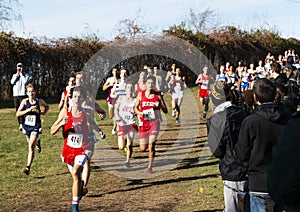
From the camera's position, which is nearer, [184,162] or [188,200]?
[188,200]

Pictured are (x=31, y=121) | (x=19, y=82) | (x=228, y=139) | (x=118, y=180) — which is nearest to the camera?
(x=228, y=139)

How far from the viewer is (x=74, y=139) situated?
7422 millimetres

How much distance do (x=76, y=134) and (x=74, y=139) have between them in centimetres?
9

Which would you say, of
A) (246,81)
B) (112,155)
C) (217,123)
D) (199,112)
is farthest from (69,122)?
(246,81)

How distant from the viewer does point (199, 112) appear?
67.0ft

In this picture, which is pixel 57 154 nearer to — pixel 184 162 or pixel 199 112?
pixel 184 162

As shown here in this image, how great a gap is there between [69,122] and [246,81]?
15.1 m

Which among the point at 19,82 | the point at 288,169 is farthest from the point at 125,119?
the point at 288,169

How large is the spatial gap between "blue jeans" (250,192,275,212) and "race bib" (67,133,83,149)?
3334mm

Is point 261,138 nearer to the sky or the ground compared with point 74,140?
nearer to the sky

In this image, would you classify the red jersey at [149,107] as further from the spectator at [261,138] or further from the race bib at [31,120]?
the spectator at [261,138]

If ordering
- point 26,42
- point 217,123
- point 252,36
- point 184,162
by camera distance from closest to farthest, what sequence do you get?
point 217,123
point 184,162
point 26,42
point 252,36

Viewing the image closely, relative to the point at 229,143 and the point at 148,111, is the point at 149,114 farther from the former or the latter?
the point at 229,143

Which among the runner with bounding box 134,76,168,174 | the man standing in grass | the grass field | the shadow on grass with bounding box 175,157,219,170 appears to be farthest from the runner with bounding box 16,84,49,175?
the man standing in grass
